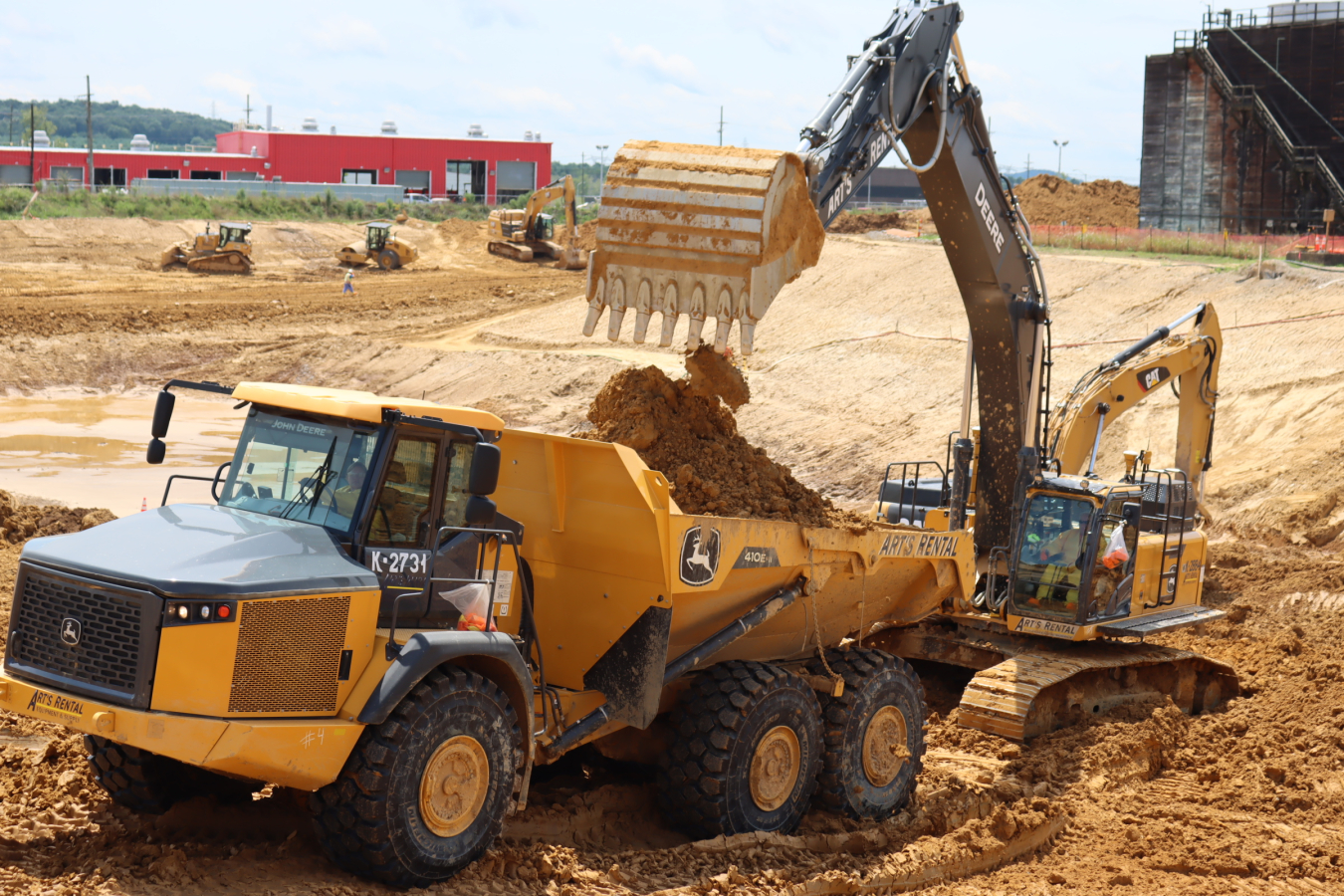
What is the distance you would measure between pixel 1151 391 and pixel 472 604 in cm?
899

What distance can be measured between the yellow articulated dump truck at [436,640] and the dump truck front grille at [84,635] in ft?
0.04

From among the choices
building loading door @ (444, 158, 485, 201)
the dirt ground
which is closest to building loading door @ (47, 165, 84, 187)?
building loading door @ (444, 158, 485, 201)

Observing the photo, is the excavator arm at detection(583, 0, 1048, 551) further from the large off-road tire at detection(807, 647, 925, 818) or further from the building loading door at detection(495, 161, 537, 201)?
the building loading door at detection(495, 161, 537, 201)

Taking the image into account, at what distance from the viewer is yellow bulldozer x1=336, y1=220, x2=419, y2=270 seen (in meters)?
44.1

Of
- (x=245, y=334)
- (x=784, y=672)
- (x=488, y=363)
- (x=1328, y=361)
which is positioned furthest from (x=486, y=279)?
(x=784, y=672)

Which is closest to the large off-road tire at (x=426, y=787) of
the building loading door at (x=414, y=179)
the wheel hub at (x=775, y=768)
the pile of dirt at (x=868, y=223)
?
the wheel hub at (x=775, y=768)

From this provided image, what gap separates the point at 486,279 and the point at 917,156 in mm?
31885

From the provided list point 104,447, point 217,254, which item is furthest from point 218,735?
point 217,254

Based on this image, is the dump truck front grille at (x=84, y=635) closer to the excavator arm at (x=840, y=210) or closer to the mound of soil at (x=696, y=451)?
the mound of soil at (x=696, y=451)

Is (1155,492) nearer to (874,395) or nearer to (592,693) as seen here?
(592,693)

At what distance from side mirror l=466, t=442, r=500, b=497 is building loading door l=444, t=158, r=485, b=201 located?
66.6 meters

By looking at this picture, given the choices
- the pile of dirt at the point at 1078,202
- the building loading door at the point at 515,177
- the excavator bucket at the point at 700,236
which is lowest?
the excavator bucket at the point at 700,236

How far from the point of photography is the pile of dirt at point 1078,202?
4550 cm

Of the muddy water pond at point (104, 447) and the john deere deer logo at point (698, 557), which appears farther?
the muddy water pond at point (104, 447)
